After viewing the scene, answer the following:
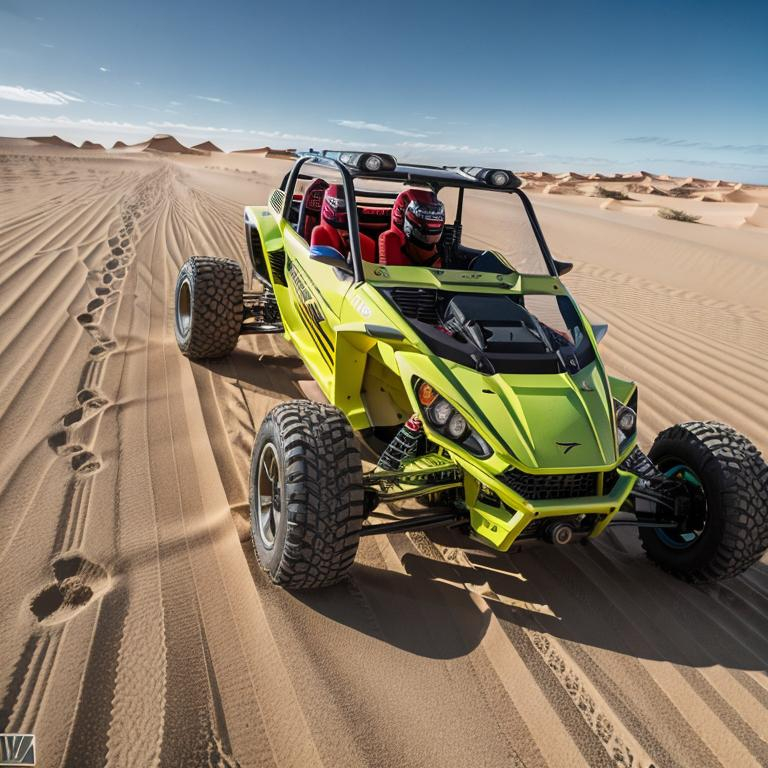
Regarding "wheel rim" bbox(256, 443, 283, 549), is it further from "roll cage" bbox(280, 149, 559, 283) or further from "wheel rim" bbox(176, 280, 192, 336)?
"wheel rim" bbox(176, 280, 192, 336)

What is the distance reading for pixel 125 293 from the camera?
7.57 metres

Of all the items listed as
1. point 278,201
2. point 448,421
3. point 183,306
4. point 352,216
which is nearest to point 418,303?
point 352,216

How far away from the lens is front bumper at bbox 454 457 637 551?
253 cm

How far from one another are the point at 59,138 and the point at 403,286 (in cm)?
10100

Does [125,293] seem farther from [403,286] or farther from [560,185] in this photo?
[560,185]

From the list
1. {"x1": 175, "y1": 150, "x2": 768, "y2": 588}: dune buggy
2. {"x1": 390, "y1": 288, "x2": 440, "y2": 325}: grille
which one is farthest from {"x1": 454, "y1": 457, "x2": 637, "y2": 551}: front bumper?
{"x1": 390, "y1": 288, "x2": 440, "y2": 325}: grille

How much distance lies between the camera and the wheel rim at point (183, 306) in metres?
5.66

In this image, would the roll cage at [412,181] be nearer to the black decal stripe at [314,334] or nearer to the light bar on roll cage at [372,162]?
the light bar on roll cage at [372,162]

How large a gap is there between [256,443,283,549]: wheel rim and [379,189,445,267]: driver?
65.9 inches

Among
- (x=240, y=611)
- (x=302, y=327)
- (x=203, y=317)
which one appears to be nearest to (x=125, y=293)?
(x=203, y=317)

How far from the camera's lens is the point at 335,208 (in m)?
4.40

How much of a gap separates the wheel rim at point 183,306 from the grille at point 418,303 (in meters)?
2.74

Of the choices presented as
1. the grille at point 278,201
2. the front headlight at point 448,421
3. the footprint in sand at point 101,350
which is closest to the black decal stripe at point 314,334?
the front headlight at point 448,421

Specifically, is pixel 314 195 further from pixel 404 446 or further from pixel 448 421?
pixel 448 421
